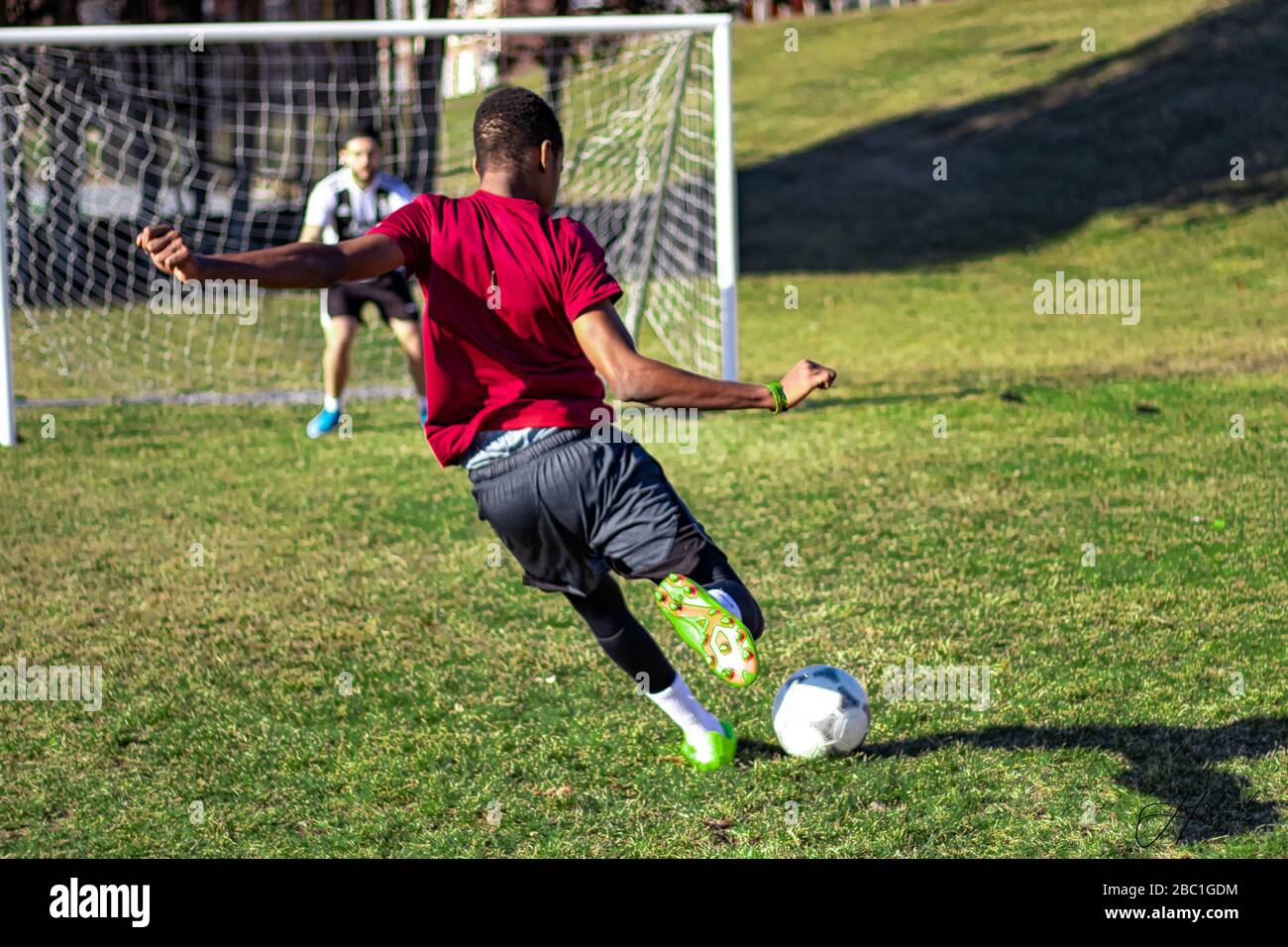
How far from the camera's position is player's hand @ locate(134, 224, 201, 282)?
3.42 meters

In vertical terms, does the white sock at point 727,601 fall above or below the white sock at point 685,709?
above

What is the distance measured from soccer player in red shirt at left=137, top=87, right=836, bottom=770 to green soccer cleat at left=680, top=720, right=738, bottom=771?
79 centimetres

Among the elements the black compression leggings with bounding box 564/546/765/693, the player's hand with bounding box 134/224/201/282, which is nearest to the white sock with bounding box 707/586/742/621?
the black compression leggings with bounding box 564/546/765/693

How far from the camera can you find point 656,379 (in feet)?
12.4

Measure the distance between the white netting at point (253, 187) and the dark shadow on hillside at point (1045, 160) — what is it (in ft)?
12.1

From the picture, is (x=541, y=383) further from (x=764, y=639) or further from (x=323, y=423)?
(x=323, y=423)

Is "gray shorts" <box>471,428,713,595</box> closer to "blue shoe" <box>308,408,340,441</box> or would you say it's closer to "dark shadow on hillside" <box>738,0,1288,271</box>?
"blue shoe" <box>308,408,340,441</box>

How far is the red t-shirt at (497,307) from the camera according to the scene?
13.0 feet

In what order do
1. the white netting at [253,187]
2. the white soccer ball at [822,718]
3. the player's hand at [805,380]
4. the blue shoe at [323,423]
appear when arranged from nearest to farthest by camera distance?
the player's hand at [805,380] → the white soccer ball at [822,718] → the blue shoe at [323,423] → the white netting at [253,187]

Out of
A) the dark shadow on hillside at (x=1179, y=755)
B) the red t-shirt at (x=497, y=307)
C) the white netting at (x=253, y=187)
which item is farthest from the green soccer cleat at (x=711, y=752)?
the white netting at (x=253, y=187)

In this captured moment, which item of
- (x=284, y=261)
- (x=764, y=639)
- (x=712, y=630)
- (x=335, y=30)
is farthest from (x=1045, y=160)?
(x=284, y=261)

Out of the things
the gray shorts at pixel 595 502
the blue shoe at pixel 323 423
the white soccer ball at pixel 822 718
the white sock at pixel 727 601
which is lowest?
the white soccer ball at pixel 822 718

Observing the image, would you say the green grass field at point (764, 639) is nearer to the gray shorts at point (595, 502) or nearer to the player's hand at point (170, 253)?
the gray shorts at point (595, 502)
